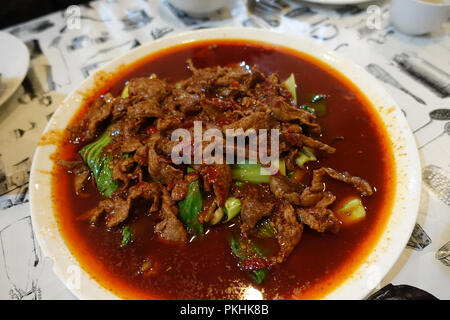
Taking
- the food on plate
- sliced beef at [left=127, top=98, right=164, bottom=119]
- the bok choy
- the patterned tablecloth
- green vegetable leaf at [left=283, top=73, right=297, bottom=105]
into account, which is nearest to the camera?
the food on plate

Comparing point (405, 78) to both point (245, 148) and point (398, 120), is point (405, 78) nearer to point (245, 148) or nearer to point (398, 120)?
point (398, 120)

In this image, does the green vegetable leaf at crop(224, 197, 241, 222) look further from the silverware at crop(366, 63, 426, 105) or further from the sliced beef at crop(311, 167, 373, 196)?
the silverware at crop(366, 63, 426, 105)

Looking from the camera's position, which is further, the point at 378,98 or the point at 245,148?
the point at 378,98

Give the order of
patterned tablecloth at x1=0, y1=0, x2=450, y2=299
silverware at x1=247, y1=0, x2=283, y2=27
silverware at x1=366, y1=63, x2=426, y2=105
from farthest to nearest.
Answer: silverware at x1=247, y1=0, x2=283, y2=27, silverware at x1=366, y1=63, x2=426, y2=105, patterned tablecloth at x1=0, y1=0, x2=450, y2=299

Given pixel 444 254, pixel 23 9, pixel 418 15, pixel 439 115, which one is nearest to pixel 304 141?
pixel 444 254

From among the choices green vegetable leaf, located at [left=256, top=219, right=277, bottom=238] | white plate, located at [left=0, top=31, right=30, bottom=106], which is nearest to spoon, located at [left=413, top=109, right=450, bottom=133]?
green vegetable leaf, located at [left=256, top=219, right=277, bottom=238]

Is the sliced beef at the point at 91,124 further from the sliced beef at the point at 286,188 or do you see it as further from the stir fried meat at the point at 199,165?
the sliced beef at the point at 286,188
